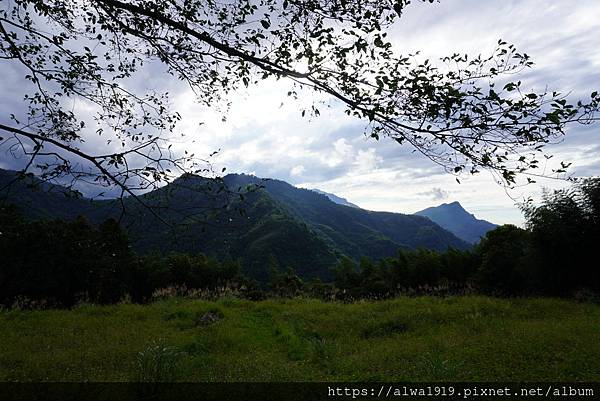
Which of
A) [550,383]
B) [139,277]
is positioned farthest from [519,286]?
[139,277]

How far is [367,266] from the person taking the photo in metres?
42.4

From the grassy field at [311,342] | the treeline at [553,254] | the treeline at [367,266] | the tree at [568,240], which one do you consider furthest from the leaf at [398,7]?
the tree at [568,240]

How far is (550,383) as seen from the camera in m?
5.86

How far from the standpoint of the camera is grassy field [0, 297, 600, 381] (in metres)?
6.68

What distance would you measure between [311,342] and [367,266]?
112 feet

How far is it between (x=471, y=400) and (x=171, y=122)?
6.91m

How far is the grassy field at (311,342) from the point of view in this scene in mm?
6676

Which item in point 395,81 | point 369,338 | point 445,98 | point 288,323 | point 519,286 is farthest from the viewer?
point 519,286

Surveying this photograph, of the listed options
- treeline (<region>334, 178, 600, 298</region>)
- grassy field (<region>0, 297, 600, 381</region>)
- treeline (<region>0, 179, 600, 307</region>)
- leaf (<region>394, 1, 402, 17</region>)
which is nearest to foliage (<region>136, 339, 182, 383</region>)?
grassy field (<region>0, 297, 600, 381</region>)

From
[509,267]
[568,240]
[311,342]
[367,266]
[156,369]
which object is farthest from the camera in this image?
[367,266]

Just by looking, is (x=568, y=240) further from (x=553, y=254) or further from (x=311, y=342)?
(x=311, y=342)

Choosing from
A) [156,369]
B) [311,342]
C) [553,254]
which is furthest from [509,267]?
[156,369]

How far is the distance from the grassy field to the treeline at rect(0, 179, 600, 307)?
6.80 ft

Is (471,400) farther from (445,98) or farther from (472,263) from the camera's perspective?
(472,263)
